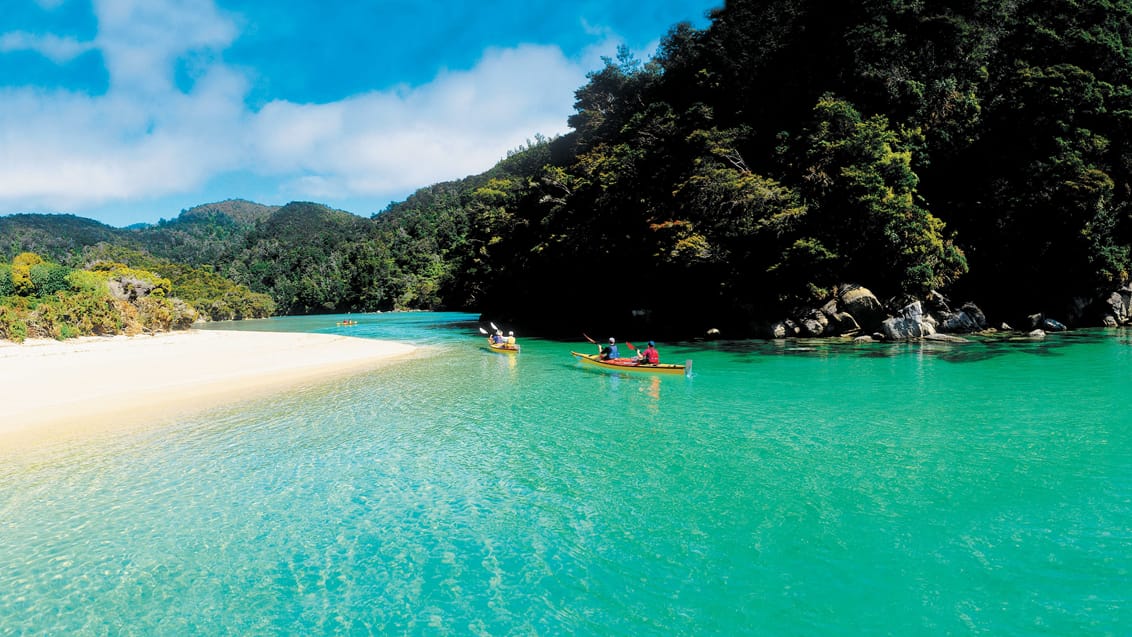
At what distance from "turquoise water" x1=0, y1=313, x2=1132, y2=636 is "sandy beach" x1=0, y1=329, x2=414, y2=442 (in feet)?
8.94

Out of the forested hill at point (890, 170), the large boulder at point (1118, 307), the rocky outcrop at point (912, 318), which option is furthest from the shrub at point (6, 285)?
the large boulder at point (1118, 307)

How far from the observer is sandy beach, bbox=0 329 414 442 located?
1644 centimetres

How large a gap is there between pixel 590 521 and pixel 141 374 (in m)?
22.5

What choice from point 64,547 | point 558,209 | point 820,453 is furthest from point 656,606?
point 558,209

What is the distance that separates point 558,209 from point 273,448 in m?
37.1

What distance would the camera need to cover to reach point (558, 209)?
47531 mm

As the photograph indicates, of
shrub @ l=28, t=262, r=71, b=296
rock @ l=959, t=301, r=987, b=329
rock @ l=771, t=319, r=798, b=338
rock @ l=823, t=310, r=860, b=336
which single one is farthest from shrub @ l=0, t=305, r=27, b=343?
rock @ l=959, t=301, r=987, b=329

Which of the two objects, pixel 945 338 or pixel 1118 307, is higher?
pixel 1118 307

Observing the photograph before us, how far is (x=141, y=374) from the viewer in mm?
22891

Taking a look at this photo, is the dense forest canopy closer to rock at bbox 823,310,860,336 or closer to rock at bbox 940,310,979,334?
rock at bbox 823,310,860,336

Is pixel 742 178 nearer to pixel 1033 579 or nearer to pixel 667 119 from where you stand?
pixel 667 119

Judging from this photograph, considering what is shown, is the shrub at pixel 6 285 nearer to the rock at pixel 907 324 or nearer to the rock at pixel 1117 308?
the rock at pixel 907 324

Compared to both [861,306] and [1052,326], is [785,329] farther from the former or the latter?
[1052,326]

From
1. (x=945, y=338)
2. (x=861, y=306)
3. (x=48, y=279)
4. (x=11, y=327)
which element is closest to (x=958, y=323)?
(x=945, y=338)
